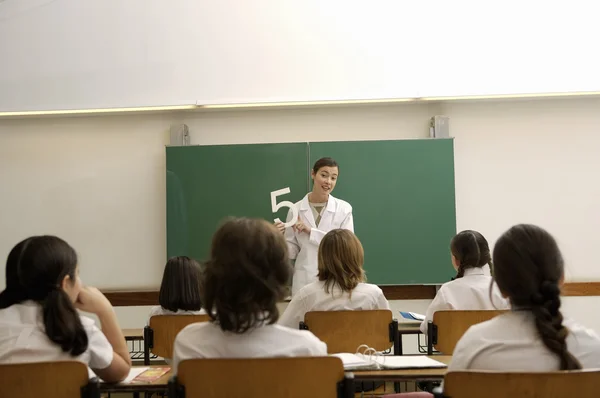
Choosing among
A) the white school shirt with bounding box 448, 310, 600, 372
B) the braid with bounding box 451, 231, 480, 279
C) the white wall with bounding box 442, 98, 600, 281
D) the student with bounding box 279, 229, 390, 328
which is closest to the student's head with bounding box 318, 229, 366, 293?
the student with bounding box 279, 229, 390, 328

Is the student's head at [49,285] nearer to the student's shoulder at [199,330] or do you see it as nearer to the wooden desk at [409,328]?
the student's shoulder at [199,330]

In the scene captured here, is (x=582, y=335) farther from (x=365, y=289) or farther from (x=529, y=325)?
(x=365, y=289)

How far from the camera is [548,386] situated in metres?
1.47

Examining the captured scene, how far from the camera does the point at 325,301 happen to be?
3.16 m

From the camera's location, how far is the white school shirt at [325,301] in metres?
3.16

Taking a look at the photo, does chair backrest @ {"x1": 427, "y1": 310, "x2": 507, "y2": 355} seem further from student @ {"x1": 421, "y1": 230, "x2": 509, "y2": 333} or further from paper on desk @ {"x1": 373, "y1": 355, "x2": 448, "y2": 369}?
paper on desk @ {"x1": 373, "y1": 355, "x2": 448, "y2": 369}

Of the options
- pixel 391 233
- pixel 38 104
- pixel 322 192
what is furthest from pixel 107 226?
pixel 391 233

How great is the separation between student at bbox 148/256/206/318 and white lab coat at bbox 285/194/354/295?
150cm

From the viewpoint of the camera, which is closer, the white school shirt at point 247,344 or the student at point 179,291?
the white school shirt at point 247,344

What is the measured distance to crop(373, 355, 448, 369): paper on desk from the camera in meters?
2.06

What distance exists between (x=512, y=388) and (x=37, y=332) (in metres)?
1.34

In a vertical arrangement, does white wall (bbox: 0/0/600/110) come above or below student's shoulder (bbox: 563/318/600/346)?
above

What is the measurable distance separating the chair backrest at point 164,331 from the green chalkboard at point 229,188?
218 cm

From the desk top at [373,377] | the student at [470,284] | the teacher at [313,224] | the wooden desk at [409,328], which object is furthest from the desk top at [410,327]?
the teacher at [313,224]
